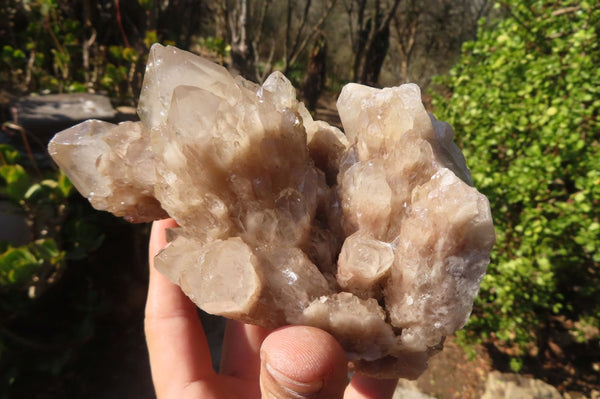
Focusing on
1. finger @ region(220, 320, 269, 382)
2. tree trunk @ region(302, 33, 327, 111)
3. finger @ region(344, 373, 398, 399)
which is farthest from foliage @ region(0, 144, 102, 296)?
tree trunk @ region(302, 33, 327, 111)

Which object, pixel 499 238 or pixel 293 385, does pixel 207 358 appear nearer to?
pixel 293 385

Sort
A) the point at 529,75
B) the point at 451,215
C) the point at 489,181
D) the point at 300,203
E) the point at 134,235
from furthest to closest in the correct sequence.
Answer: the point at 134,235 → the point at 529,75 → the point at 489,181 → the point at 300,203 → the point at 451,215

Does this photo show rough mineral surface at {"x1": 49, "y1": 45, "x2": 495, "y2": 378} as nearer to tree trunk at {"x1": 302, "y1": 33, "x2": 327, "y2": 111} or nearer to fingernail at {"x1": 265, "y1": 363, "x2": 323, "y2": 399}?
fingernail at {"x1": 265, "y1": 363, "x2": 323, "y2": 399}

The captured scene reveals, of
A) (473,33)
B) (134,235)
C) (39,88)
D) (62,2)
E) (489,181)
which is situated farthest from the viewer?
(473,33)

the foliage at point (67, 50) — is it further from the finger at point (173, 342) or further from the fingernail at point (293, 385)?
the fingernail at point (293, 385)

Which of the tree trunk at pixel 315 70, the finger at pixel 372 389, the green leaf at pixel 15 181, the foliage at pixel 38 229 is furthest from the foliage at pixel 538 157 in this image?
the tree trunk at pixel 315 70

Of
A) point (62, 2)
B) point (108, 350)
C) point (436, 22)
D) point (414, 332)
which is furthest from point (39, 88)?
point (436, 22)

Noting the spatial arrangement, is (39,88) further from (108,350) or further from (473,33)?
(473,33)
